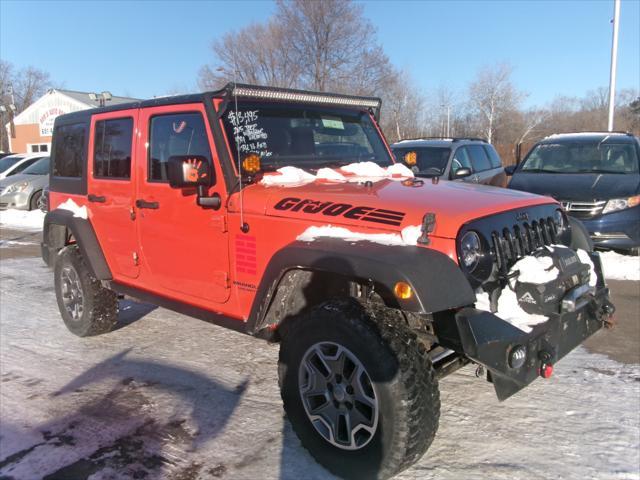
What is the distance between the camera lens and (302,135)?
3.82 metres

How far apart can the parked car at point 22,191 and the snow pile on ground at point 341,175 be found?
13457 mm

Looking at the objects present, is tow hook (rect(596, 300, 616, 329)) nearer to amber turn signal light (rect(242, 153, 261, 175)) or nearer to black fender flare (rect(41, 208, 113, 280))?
amber turn signal light (rect(242, 153, 261, 175))

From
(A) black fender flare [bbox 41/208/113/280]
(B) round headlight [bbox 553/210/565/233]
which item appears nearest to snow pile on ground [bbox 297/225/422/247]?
(B) round headlight [bbox 553/210/565/233]

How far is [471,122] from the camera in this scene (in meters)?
49.5

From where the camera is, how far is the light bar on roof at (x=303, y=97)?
3528mm

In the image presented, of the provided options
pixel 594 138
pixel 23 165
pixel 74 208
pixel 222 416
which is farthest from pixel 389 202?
pixel 23 165

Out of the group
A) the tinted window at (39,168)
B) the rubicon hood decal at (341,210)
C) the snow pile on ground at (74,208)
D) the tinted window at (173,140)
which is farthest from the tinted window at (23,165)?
the rubicon hood decal at (341,210)

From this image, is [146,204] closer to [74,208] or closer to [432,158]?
[74,208]

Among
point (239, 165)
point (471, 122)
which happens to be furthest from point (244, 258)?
point (471, 122)

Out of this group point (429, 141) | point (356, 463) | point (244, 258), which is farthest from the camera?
point (429, 141)

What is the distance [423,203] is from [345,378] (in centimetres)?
98

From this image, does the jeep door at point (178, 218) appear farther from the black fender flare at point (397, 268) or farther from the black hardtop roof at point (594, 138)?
the black hardtop roof at point (594, 138)

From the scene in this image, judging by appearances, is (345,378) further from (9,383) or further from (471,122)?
(471,122)

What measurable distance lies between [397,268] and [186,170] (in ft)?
4.81
